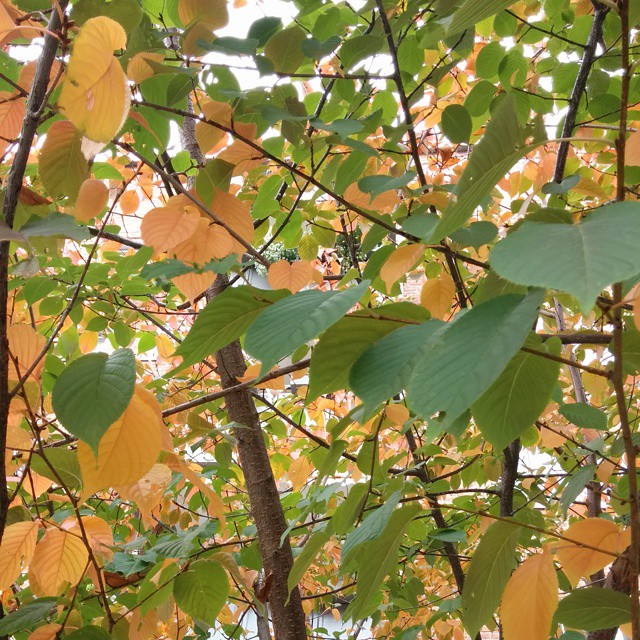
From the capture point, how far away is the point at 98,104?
38cm

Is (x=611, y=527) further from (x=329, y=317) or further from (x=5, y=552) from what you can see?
(x=5, y=552)

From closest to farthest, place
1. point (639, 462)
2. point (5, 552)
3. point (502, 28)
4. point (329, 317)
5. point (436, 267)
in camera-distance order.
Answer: point (329, 317), point (5, 552), point (502, 28), point (436, 267), point (639, 462)

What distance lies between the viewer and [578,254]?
0.77ft

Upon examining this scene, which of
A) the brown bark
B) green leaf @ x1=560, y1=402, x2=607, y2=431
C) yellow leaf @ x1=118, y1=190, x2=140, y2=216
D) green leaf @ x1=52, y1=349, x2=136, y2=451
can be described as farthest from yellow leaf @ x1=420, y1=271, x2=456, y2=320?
yellow leaf @ x1=118, y1=190, x2=140, y2=216

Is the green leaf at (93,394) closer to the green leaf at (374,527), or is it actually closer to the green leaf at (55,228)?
the green leaf at (55,228)

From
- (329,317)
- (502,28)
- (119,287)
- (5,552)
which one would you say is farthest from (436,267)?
(329,317)

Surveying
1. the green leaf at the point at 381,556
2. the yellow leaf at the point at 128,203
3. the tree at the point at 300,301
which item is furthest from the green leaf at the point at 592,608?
the yellow leaf at the point at 128,203

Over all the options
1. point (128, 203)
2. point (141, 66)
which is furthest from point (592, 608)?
point (128, 203)

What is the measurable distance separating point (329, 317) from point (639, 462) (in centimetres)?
172

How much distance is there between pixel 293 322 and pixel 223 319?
0.09 meters

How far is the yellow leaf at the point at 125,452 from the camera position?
0.43m

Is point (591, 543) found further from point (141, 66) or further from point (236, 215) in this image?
point (141, 66)

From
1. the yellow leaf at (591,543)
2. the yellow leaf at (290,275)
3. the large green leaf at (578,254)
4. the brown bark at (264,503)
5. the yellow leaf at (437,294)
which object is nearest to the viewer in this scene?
the large green leaf at (578,254)

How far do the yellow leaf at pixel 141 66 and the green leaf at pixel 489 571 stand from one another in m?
0.55
